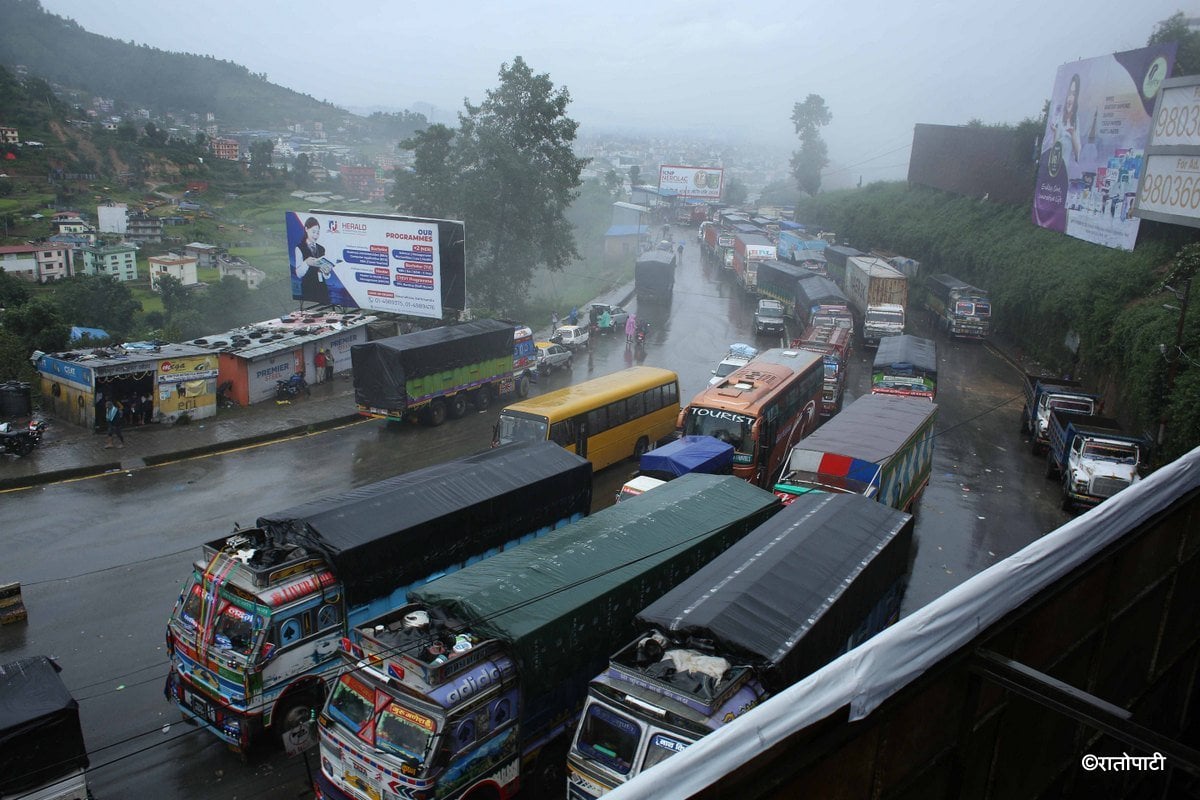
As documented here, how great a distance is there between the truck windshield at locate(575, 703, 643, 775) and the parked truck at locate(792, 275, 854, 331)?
26.3 m

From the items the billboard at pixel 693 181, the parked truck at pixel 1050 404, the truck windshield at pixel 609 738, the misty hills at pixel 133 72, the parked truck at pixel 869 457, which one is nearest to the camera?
the truck windshield at pixel 609 738


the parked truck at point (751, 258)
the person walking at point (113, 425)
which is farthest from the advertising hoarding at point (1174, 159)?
the person walking at point (113, 425)

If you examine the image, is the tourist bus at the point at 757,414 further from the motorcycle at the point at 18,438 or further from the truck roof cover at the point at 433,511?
the motorcycle at the point at 18,438

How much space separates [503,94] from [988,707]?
39.1 metres

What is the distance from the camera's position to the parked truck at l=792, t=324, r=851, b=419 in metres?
24.5

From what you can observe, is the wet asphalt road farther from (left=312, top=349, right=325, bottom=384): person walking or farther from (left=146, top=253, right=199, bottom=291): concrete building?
(left=146, top=253, right=199, bottom=291): concrete building

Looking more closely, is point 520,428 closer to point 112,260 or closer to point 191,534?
point 191,534

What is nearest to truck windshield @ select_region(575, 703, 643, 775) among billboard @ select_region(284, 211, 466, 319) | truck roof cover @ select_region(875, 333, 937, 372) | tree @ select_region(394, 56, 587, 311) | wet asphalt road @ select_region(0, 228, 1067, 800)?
wet asphalt road @ select_region(0, 228, 1067, 800)

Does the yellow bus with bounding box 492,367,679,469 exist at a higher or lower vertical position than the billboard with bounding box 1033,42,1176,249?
lower

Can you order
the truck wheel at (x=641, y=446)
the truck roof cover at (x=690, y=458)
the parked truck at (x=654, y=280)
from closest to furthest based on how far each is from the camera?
the truck roof cover at (x=690, y=458) → the truck wheel at (x=641, y=446) → the parked truck at (x=654, y=280)

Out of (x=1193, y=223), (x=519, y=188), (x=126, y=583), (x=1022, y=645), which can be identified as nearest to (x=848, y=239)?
(x=519, y=188)

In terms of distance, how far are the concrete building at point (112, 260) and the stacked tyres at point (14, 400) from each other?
134 feet

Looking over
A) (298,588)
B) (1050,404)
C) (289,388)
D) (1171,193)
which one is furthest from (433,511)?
(1171,193)

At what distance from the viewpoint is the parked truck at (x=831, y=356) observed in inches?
963
